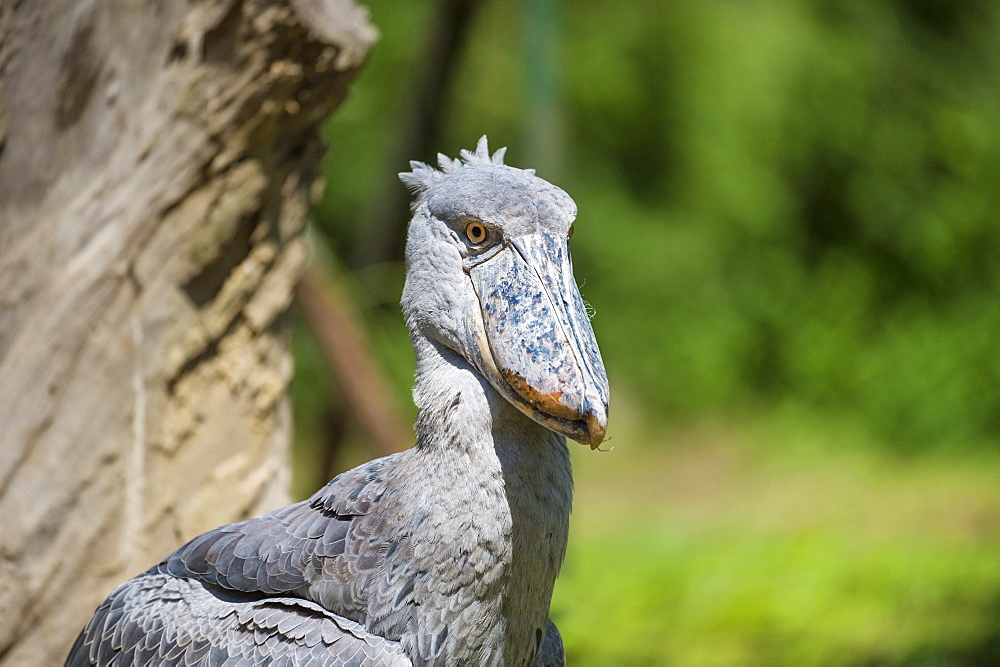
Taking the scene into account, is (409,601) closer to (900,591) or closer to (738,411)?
(900,591)

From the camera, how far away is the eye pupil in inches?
77.6

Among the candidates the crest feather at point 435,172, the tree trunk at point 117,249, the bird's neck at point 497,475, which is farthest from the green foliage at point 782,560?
the crest feather at point 435,172

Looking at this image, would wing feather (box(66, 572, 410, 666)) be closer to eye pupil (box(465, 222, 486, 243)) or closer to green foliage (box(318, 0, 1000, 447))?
eye pupil (box(465, 222, 486, 243))

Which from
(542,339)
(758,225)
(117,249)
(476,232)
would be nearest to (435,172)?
(476,232)

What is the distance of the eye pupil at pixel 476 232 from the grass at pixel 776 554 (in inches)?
110

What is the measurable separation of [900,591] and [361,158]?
236 inches

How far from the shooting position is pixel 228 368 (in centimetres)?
308

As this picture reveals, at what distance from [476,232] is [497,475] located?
1.62ft

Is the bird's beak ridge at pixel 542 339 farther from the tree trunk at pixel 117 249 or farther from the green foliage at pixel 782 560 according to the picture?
the green foliage at pixel 782 560

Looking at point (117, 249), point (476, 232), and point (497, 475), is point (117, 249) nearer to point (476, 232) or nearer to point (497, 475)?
point (476, 232)

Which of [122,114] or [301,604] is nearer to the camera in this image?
[301,604]

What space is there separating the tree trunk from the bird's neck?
1.14 m

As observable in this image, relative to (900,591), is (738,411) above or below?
A: above

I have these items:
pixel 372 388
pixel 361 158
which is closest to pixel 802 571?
pixel 372 388
